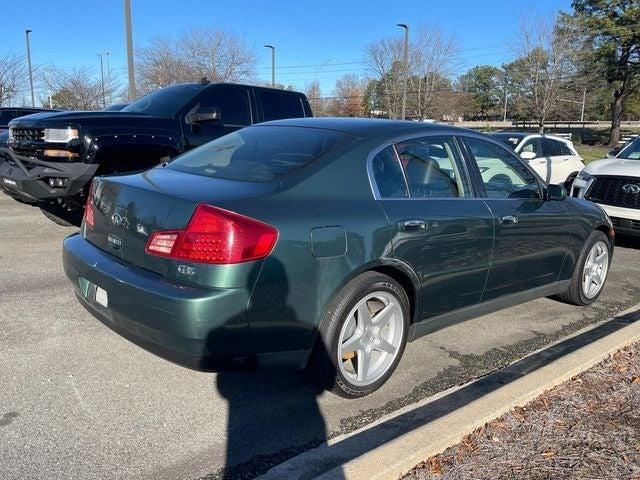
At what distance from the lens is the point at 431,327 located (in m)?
3.87

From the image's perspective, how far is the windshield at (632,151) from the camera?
8.91 metres

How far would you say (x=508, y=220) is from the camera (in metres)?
4.25

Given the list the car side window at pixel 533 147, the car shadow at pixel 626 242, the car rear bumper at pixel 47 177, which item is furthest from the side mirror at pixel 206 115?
the car side window at pixel 533 147

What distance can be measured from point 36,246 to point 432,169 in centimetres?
489

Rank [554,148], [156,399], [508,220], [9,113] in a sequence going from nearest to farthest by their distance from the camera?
[156,399] → [508,220] → [554,148] → [9,113]

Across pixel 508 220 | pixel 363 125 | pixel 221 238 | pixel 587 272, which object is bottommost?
pixel 587 272

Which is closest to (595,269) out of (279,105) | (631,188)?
(631,188)

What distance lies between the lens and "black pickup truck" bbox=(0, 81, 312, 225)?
243 inches

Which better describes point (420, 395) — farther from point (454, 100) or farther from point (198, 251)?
point (454, 100)

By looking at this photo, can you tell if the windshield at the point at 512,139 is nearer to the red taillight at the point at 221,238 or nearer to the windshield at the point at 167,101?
the windshield at the point at 167,101

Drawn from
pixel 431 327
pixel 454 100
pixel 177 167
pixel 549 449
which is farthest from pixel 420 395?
pixel 454 100

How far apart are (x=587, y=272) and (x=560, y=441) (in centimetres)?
284

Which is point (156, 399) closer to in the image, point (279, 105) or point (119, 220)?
point (119, 220)

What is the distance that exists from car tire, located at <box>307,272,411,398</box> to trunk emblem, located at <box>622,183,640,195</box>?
18.2ft
